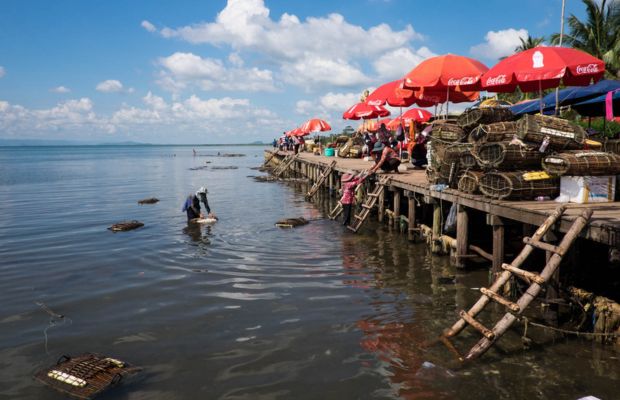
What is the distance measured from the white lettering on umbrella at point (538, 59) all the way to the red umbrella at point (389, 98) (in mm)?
7200

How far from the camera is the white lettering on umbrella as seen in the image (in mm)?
8848

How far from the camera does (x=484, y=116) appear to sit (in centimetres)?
1008

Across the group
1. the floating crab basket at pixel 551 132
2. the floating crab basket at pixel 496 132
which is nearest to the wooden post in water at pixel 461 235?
the floating crab basket at pixel 496 132

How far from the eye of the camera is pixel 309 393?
17.1 feet

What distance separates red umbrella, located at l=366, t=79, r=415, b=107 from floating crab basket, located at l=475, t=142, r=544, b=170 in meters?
8.13

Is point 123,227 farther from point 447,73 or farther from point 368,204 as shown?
point 447,73

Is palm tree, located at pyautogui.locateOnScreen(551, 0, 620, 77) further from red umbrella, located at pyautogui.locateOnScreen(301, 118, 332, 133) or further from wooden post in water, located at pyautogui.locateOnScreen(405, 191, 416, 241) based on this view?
wooden post in water, located at pyautogui.locateOnScreen(405, 191, 416, 241)

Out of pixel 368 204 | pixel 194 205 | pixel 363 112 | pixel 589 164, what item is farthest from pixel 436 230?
pixel 363 112

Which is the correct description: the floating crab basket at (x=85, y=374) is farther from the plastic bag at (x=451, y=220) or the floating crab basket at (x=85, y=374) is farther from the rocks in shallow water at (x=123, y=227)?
the rocks in shallow water at (x=123, y=227)

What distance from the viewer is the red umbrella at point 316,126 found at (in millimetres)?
31672

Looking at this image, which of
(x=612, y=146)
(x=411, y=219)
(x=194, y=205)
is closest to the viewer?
(x=612, y=146)

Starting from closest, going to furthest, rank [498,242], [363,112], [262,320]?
[262,320]
[498,242]
[363,112]

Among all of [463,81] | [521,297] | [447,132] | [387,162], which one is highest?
[463,81]

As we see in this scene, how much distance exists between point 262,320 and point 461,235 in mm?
4497
